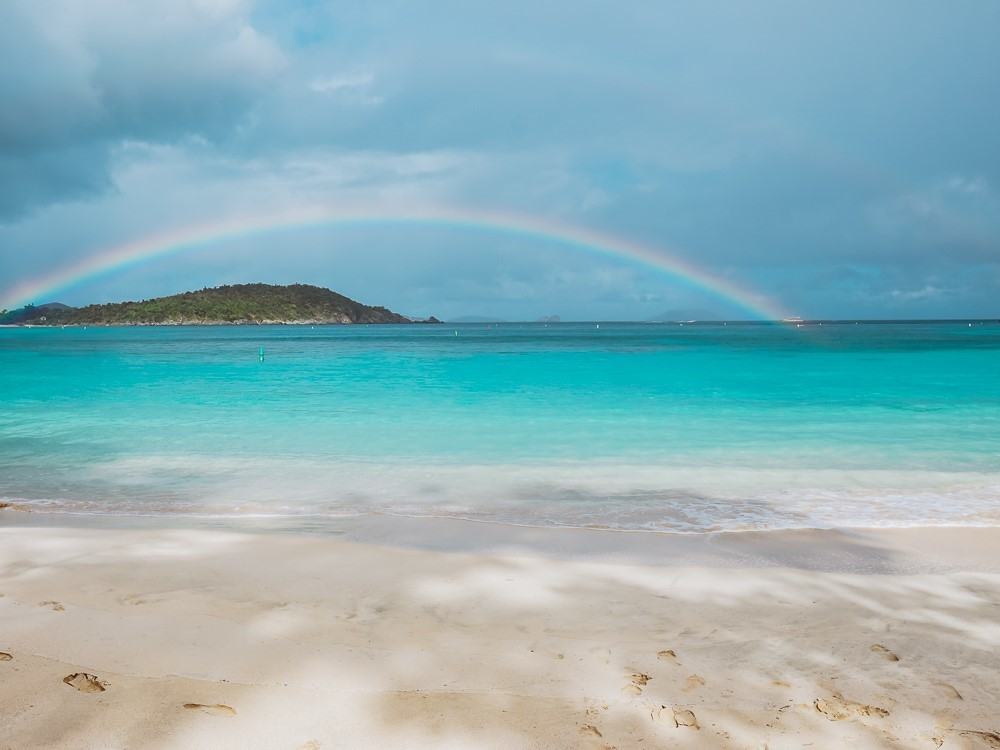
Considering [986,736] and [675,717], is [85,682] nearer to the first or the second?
[675,717]

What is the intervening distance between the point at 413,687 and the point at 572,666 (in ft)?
3.02

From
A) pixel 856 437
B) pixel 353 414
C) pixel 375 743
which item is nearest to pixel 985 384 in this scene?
pixel 856 437

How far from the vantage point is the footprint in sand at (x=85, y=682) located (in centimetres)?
349

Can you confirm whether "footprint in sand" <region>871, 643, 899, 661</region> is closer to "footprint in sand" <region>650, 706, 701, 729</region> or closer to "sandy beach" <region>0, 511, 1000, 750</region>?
"sandy beach" <region>0, 511, 1000, 750</region>

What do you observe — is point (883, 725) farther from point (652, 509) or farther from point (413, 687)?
point (652, 509)

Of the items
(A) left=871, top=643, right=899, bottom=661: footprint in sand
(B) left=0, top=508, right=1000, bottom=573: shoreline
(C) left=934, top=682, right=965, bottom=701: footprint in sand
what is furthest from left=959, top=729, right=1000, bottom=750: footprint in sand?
(B) left=0, top=508, right=1000, bottom=573: shoreline

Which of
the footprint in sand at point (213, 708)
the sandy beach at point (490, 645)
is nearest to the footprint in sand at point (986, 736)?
the sandy beach at point (490, 645)

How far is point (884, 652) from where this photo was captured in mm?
4129

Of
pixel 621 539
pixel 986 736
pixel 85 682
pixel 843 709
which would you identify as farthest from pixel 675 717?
pixel 621 539

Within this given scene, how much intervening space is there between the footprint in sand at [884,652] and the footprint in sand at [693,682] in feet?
3.97

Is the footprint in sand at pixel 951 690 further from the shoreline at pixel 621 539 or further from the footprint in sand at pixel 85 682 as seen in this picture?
the footprint in sand at pixel 85 682

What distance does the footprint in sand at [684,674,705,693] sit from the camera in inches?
144

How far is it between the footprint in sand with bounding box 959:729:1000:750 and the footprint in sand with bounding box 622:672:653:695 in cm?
149

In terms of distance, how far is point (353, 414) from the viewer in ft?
66.2
